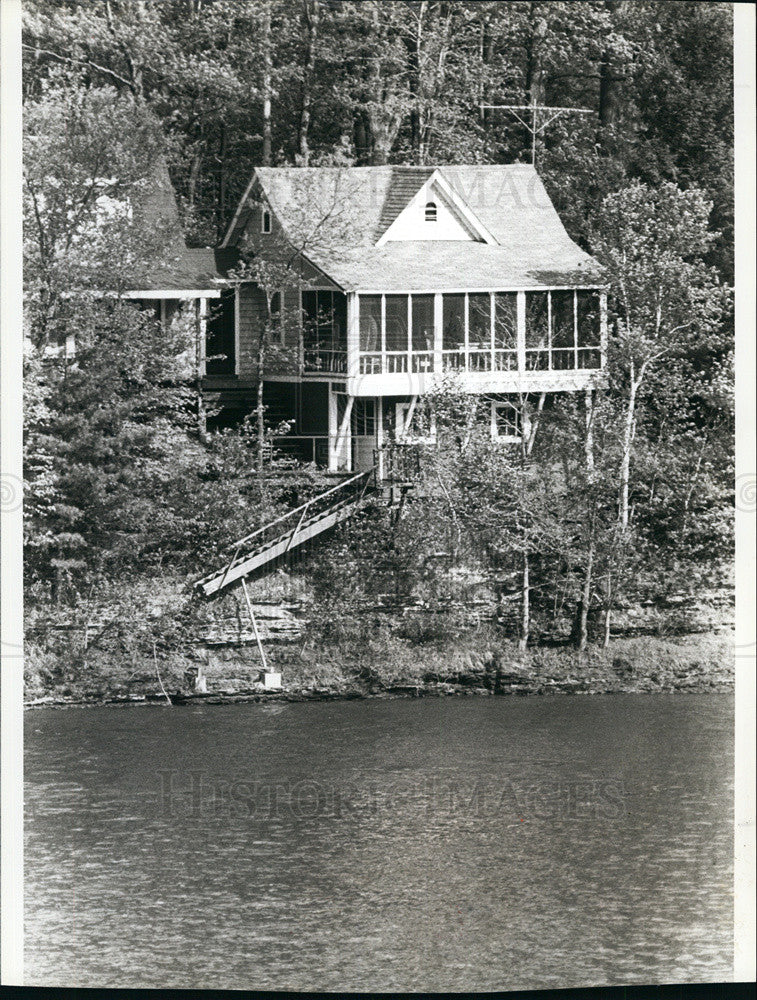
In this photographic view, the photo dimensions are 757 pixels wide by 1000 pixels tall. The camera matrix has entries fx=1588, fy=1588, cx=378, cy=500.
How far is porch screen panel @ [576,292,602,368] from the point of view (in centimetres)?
736

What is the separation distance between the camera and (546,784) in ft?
23.6

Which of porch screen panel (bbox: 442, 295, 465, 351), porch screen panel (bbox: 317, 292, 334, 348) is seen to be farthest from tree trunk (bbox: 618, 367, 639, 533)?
porch screen panel (bbox: 317, 292, 334, 348)

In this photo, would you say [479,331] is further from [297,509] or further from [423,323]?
[297,509]

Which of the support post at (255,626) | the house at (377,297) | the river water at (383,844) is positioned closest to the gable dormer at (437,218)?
the house at (377,297)

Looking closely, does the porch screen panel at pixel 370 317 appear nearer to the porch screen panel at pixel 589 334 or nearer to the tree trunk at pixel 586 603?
the porch screen panel at pixel 589 334

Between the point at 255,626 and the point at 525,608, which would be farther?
the point at 525,608

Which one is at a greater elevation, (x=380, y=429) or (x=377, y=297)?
(x=377, y=297)

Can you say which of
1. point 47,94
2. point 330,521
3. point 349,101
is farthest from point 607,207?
point 47,94

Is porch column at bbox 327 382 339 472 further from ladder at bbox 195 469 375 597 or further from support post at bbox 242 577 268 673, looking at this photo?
support post at bbox 242 577 268 673

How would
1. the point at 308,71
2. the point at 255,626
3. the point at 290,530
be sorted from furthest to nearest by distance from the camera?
the point at 255,626 < the point at 290,530 < the point at 308,71

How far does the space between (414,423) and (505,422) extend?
17.7 inches

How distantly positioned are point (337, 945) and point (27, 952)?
1.29 meters

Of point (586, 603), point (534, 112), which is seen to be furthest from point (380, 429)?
point (534, 112)

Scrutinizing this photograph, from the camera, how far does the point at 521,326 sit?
7207 mm
